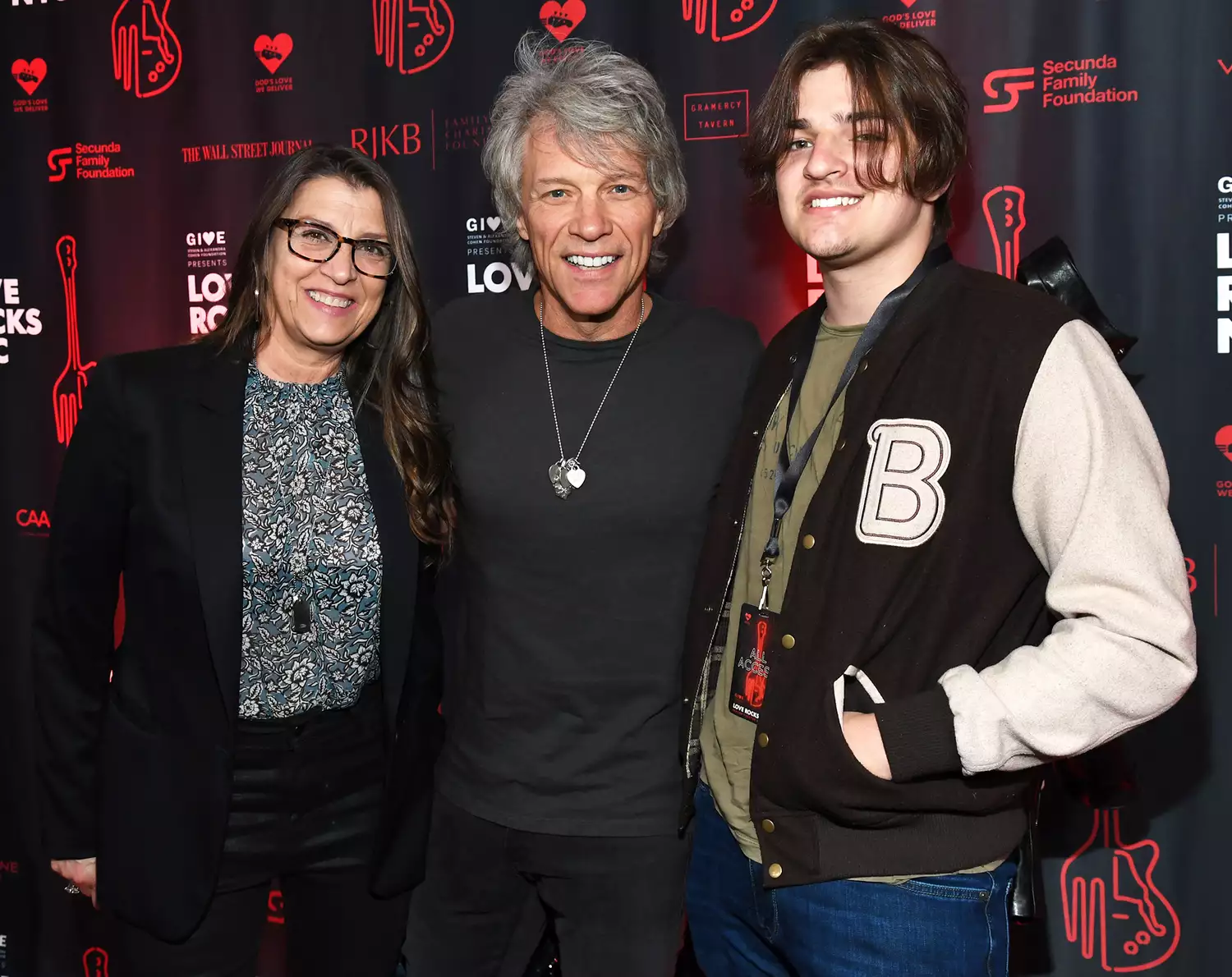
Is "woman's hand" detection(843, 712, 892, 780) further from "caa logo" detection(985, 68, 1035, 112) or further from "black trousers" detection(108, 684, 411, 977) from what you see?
"caa logo" detection(985, 68, 1035, 112)

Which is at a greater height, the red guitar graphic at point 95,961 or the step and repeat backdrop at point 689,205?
the step and repeat backdrop at point 689,205

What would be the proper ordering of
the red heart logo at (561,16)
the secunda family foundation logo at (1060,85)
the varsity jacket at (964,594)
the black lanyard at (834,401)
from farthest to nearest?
the red heart logo at (561,16)
the secunda family foundation logo at (1060,85)
the black lanyard at (834,401)
the varsity jacket at (964,594)

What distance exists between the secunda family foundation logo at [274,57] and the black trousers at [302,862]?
1.82m

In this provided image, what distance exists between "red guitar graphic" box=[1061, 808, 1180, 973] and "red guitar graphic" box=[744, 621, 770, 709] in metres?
1.34

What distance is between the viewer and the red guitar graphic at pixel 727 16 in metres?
2.50

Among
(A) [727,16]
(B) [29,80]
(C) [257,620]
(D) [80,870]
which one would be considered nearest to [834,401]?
(C) [257,620]

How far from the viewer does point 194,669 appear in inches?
68.3

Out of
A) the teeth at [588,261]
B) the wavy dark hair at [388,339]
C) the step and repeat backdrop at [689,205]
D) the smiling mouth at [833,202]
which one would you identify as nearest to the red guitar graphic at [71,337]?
the step and repeat backdrop at [689,205]

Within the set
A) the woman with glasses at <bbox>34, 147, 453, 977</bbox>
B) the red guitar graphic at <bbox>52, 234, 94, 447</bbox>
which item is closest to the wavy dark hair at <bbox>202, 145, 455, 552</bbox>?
the woman with glasses at <bbox>34, 147, 453, 977</bbox>

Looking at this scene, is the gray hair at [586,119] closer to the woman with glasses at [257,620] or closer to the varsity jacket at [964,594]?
the woman with glasses at [257,620]

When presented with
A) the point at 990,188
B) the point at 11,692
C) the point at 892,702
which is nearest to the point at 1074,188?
the point at 990,188

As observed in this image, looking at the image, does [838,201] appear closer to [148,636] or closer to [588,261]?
[588,261]

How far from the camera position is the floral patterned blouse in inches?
69.3

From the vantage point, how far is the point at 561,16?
262 centimetres
